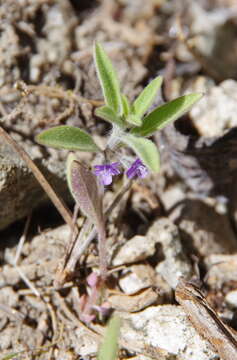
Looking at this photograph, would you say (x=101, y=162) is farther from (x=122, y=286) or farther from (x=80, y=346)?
(x=80, y=346)

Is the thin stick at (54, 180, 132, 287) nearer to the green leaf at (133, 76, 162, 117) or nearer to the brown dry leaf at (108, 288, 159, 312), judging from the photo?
the brown dry leaf at (108, 288, 159, 312)

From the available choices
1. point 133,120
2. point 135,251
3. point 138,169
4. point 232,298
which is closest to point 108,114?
point 133,120

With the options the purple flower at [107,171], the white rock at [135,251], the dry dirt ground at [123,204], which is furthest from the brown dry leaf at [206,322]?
the purple flower at [107,171]

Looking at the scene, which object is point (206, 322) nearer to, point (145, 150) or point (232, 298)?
point (232, 298)

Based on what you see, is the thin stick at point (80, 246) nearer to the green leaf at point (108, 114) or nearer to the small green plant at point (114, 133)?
the small green plant at point (114, 133)

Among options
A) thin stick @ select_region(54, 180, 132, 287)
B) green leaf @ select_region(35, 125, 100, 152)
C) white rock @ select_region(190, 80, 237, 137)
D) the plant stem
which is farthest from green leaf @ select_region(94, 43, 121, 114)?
white rock @ select_region(190, 80, 237, 137)

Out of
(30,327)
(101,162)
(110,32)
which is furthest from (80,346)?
(110,32)
